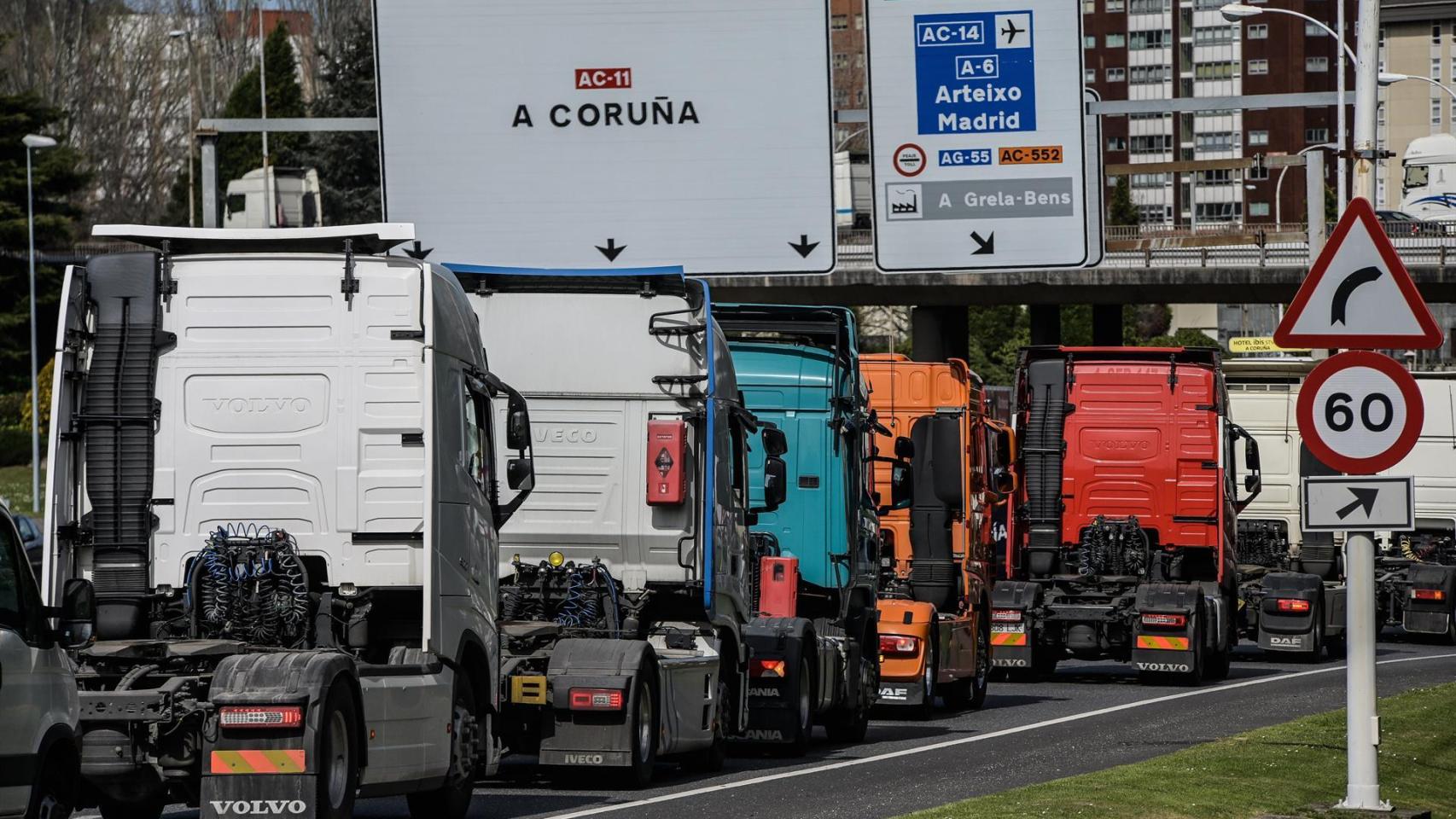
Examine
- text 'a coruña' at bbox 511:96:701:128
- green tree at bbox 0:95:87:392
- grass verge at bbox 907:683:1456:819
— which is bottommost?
grass verge at bbox 907:683:1456:819

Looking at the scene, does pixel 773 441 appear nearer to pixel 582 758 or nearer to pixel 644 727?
pixel 644 727

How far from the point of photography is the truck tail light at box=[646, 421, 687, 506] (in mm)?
14617

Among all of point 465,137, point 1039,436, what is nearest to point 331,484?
point 465,137

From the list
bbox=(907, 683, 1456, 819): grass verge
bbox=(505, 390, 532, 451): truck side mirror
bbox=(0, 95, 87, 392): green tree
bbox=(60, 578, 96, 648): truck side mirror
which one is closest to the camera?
bbox=(60, 578, 96, 648): truck side mirror

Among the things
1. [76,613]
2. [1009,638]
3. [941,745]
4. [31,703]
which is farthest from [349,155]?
[31,703]

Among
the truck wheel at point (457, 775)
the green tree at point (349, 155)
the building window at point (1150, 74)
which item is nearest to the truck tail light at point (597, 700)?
the truck wheel at point (457, 775)

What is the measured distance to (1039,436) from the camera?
2512cm

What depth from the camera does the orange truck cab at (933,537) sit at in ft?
66.5

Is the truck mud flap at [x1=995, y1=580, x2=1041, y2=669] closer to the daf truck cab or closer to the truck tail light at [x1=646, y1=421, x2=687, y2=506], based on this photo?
the daf truck cab

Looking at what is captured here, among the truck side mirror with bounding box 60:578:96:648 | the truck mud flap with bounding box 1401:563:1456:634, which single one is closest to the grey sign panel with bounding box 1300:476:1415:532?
the truck side mirror with bounding box 60:578:96:648

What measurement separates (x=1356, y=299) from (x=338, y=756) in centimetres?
492

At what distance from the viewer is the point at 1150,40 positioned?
15362cm

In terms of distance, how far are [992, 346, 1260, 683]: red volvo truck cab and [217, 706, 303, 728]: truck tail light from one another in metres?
15.1

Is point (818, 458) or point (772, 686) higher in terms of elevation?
point (818, 458)
